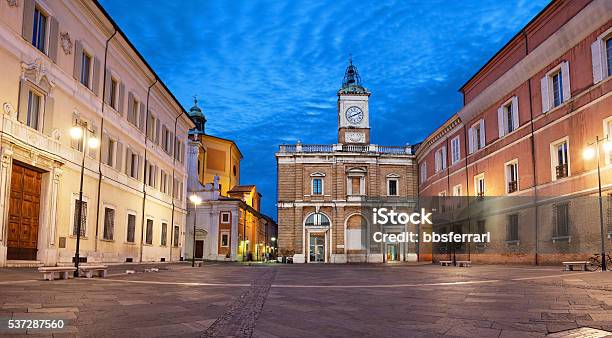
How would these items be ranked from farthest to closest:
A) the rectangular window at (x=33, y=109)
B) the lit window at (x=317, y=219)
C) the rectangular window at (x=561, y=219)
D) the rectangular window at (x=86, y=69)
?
the lit window at (x=317, y=219) < the rectangular window at (x=561, y=219) < the rectangular window at (x=86, y=69) < the rectangular window at (x=33, y=109)

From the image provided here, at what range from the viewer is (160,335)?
4961 mm

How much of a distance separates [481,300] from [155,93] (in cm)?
2760

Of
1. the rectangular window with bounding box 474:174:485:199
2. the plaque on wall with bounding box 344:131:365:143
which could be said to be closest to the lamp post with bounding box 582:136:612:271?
the rectangular window with bounding box 474:174:485:199

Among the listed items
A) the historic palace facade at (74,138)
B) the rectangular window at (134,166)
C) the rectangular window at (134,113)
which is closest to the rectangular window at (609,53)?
the historic palace facade at (74,138)

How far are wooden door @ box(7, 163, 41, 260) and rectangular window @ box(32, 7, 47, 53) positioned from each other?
4.34 metres

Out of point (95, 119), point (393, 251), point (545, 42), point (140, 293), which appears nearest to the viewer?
point (140, 293)

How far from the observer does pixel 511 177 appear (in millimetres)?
30109

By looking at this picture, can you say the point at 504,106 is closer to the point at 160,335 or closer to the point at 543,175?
the point at 543,175

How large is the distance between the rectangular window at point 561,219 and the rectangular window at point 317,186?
31.6 metres

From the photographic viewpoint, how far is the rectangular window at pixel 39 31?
17922mm

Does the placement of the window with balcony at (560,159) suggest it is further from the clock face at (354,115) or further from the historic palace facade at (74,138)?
the clock face at (354,115)

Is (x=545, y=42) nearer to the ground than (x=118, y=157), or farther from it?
farther from it

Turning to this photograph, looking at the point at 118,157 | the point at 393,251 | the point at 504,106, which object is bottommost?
the point at 393,251

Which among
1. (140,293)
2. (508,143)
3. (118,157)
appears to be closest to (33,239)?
(118,157)
